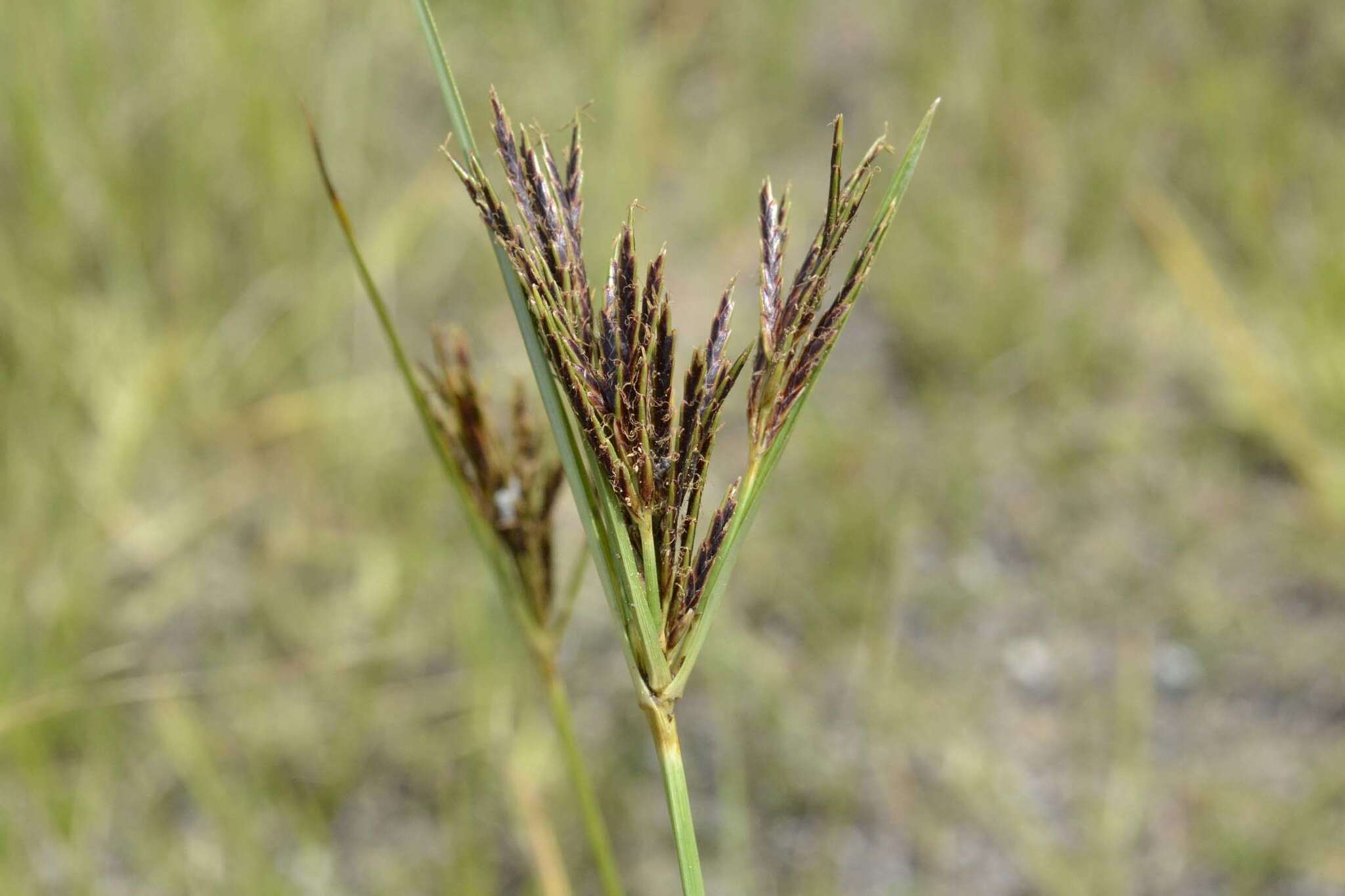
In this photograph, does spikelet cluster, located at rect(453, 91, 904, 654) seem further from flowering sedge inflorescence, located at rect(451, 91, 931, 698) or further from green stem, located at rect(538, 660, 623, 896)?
green stem, located at rect(538, 660, 623, 896)

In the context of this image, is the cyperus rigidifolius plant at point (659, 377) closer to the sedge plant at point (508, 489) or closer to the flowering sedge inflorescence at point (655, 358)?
the flowering sedge inflorescence at point (655, 358)

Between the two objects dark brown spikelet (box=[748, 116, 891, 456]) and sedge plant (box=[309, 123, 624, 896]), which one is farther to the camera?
sedge plant (box=[309, 123, 624, 896])

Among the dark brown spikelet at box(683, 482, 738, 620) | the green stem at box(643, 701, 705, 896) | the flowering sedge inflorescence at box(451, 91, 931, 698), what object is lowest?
the green stem at box(643, 701, 705, 896)

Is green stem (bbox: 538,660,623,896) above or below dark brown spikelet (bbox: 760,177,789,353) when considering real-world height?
below

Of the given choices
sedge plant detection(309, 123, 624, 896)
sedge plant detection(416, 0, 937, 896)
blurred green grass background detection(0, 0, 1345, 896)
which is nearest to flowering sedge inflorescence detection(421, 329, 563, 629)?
sedge plant detection(309, 123, 624, 896)

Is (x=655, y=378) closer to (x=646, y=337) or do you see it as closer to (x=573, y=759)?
(x=646, y=337)

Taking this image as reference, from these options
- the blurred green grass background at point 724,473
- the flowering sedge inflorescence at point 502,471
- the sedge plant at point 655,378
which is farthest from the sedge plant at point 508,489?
the blurred green grass background at point 724,473

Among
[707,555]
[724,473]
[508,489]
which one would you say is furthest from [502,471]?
[724,473]
